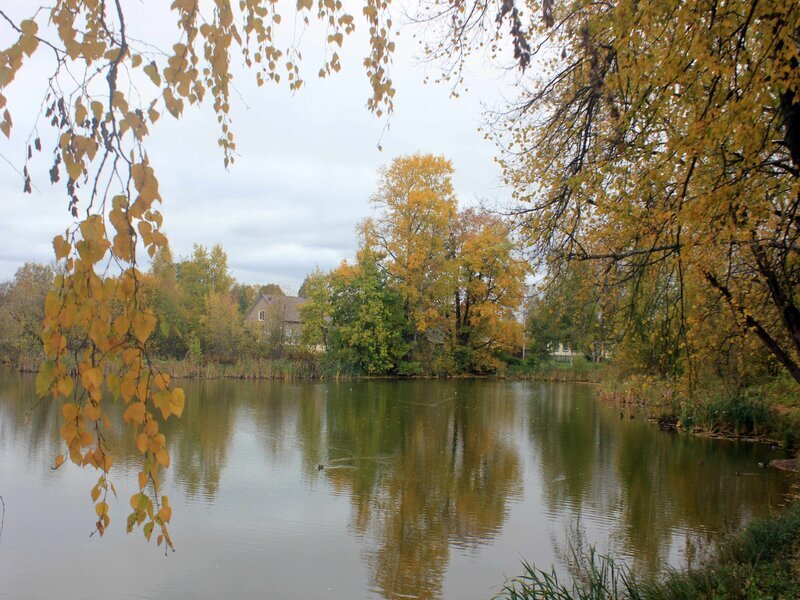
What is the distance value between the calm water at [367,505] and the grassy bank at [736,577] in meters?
1.18

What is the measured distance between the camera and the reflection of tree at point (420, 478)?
6.62 meters

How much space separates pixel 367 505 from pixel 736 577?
15.9ft

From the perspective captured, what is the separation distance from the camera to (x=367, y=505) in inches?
326

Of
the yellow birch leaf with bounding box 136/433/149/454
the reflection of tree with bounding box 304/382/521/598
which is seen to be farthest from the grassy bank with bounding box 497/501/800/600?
the yellow birch leaf with bounding box 136/433/149/454

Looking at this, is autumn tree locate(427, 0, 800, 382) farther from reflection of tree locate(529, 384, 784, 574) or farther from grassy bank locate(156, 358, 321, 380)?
grassy bank locate(156, 358, 321, 380)

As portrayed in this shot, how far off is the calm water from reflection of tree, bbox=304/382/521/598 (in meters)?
0.04

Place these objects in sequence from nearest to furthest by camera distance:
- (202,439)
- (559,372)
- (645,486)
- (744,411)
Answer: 1. (645,486)
2. (202,439)
3. (744,411)
4. (559,372)

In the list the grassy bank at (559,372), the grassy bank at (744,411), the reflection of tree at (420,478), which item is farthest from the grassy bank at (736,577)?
the grassy bank at (559,372)

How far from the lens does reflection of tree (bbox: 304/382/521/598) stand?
6.62m

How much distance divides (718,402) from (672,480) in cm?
514

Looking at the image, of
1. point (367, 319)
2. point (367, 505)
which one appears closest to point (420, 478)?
point (367, 505)

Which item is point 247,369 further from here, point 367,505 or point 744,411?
point 367,505

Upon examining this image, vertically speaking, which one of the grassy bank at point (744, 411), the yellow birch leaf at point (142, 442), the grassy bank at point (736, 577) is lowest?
the grassy bank at point (736, 577)

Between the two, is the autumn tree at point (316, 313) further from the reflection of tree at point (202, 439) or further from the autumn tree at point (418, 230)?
the reflection of tree at point (202, 439)
